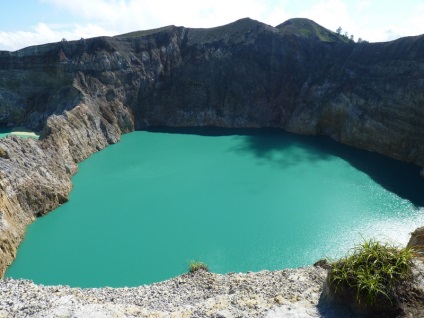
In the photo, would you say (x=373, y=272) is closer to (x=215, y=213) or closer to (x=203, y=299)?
(x=203, y=299)

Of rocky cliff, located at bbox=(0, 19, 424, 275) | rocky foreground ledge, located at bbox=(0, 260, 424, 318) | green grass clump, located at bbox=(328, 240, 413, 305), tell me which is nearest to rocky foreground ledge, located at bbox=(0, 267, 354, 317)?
rocky foreground ledge, located at bbox=(0, 260, 424, 318)

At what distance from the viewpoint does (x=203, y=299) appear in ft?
38.2

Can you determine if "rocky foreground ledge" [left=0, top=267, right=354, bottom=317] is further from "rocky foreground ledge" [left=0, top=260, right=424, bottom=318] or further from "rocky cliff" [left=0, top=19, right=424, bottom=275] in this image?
"rocky cliff" [left=0, top=19, right=424, bottom=275]

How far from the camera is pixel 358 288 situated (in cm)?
772

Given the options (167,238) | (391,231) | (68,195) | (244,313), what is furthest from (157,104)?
(244,313)

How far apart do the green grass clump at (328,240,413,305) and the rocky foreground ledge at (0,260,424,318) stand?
1.31 ft

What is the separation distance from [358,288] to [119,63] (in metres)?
41.2

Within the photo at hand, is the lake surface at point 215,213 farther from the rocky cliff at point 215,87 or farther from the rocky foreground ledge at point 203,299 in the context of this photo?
the rocky foreground ledge at point 203,299

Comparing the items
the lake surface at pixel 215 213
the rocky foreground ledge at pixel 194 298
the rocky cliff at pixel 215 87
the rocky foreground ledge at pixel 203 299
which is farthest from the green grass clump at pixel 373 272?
the rocky cliff at pixel 215 87

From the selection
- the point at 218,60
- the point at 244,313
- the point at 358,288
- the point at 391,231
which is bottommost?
the point at 391,231

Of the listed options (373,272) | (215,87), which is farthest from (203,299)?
(215,87)

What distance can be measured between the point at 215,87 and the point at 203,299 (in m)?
37.2

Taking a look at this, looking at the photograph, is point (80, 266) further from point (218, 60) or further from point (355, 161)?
point (218, 60)

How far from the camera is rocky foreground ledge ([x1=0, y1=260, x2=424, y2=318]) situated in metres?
8.83
